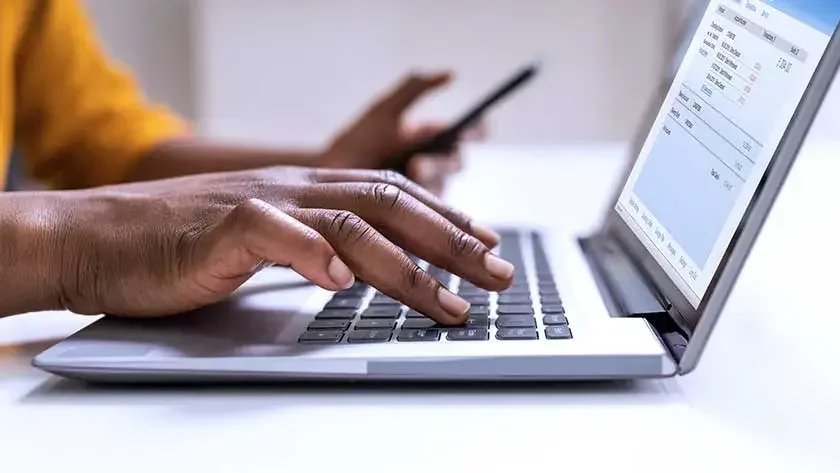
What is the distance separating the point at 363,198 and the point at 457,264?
59 millimetres

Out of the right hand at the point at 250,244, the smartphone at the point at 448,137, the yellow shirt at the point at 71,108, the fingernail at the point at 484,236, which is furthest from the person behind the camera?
the yellow shirt at the point at 71,108

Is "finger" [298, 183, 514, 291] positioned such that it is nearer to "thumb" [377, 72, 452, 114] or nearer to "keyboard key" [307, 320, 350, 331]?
"keyboard key" [307, 320, 350, 331]

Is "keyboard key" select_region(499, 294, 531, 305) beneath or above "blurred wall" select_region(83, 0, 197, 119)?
above

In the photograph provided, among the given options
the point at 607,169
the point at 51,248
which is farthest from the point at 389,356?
the point at 607,169

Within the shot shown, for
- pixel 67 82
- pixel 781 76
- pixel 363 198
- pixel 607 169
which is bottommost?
pixel 67 82

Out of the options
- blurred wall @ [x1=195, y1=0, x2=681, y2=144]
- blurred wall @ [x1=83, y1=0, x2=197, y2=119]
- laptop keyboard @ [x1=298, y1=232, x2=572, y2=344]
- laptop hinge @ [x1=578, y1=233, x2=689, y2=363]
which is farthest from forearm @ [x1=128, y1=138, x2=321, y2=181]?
blurred wall @ [x1=83, y1=0, x2=197, y2=119]

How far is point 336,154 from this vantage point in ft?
3.46

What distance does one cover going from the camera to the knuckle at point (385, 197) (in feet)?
1.73

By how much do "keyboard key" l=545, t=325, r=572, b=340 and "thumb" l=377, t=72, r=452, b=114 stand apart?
66cm

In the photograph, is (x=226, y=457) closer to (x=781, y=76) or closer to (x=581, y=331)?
(x=581, y=331)

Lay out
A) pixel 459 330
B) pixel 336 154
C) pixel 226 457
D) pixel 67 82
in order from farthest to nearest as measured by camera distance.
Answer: pixel 67 82
pixel 336 154
pixel 459 330
pixel 226 457

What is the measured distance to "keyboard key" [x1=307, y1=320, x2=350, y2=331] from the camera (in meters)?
0.49

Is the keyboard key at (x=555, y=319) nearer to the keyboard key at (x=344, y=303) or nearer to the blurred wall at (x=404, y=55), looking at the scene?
the keyboard key at (x=344, y=303)

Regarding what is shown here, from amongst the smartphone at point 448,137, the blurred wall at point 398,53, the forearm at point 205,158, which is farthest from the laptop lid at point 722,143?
the blurred wall at point 398,53
